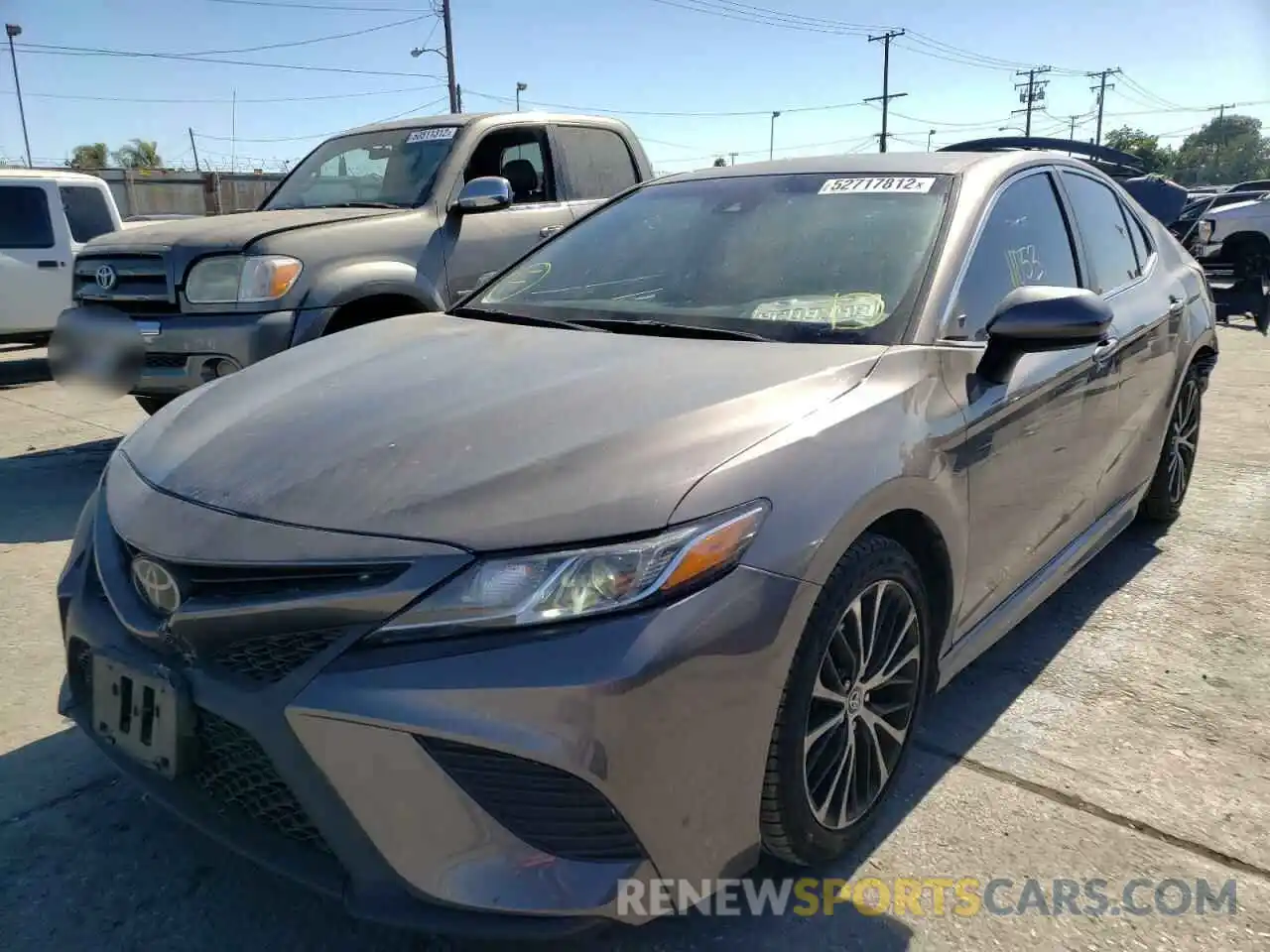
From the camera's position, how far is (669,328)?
104 inches

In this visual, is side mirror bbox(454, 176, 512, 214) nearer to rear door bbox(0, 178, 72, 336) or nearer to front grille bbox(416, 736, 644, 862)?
front grille bbox(416, 736, 644, 862)

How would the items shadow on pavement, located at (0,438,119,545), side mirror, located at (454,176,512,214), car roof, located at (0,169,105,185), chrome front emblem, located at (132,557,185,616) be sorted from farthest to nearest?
car roof, located at (0,169,105,185), side mirror, located at (454,176,512,214), shadow on pavement, located at (0,438,119,545), chrome front emblem, located at (132,557,185,616)

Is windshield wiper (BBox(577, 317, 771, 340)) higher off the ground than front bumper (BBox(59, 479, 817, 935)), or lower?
higher

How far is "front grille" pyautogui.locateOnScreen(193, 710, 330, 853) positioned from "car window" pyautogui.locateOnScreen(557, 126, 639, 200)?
517 centimetres

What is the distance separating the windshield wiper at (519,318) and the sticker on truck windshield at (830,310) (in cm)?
45

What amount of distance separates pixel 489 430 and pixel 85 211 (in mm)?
8944

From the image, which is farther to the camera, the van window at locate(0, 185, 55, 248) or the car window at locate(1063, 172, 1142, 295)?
the van window at locate(0, 185, 55, 248)

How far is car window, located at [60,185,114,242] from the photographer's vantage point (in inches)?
359

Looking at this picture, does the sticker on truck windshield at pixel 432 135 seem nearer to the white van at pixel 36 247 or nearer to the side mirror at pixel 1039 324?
the side mirror at pixel 1039 324

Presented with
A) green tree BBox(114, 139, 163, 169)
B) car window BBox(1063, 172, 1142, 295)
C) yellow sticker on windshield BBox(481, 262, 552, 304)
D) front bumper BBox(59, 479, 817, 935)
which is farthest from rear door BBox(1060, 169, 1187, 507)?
green tree BBox(114, 139, 163, 169)

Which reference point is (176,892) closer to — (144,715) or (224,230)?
(144,715)

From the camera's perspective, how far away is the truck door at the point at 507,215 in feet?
18.3

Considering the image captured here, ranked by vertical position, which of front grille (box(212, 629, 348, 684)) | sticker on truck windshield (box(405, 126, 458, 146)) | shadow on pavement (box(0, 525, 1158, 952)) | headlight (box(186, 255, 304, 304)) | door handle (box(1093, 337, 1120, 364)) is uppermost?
sticker on truck windshield (box(405, 126, 458, 146))

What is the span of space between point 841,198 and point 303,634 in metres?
2.03
